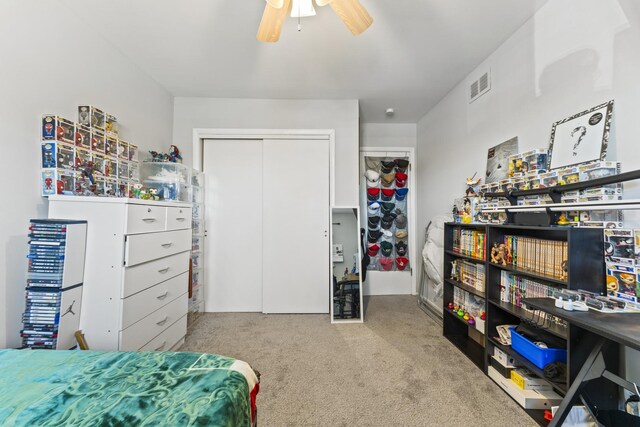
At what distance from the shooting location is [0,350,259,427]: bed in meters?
0.65

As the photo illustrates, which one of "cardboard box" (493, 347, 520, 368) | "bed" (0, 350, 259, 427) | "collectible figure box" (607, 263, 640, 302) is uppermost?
"collectible figure box" (607, 263, 640, 302)

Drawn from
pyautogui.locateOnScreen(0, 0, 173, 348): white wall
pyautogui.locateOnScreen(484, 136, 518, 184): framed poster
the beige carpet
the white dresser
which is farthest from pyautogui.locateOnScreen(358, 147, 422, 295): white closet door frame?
pyautogui.locateOnScreen(0, 0, 173, 348): white wall

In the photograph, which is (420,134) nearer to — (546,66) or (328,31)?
(546,66)

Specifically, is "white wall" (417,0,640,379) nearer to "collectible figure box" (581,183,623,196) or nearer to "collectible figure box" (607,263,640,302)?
"collectible figure box" (581,183,623,196)

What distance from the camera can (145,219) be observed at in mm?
1725

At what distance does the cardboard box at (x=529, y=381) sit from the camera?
5.02ft

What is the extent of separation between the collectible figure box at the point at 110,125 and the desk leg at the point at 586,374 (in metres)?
3.24

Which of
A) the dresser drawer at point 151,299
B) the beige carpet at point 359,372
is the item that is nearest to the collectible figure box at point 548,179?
the beige carpet at point 359,372

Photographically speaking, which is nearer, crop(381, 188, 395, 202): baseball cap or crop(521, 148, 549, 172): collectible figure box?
crop(521, 148, 549, 172): collectible figure box

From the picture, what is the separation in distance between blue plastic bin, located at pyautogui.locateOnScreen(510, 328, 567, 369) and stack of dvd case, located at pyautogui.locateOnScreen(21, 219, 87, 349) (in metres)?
2.69

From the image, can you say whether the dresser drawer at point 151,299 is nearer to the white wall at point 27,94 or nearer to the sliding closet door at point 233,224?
the white wall at point 27,94

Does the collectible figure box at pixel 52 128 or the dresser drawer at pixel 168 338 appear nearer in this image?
the collectible figure box at pixel 52 128

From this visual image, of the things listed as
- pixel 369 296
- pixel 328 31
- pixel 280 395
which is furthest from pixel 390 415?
pixel 328 31

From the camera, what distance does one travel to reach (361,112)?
350cm
